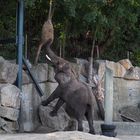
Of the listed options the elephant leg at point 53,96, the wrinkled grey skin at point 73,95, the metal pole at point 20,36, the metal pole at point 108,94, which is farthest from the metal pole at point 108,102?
the metal pole at point 20,36

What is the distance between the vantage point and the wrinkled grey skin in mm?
11039

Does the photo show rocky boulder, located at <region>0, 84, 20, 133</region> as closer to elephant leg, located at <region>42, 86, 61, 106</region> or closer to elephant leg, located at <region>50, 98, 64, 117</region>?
elephant leg, located at <region>42, 86, 61, 106</region>

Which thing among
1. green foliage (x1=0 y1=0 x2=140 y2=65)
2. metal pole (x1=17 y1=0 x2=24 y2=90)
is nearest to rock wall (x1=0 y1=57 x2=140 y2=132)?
metal pole (x1=17 y1=0 x2=24 y2=90)

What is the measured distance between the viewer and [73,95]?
1107cm

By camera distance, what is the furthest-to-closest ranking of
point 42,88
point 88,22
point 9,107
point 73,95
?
point 88,22
point 42,88
point 9,107
point 73,95

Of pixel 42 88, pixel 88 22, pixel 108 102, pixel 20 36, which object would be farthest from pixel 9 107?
pixel 88 22

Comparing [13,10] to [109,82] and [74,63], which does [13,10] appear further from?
[109,82]

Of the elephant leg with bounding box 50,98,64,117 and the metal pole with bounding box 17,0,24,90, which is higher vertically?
the metal pole with bounding box 17,0,24,90

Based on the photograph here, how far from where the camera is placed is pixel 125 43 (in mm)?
16281

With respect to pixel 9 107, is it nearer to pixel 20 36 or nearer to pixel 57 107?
pixel 57 107

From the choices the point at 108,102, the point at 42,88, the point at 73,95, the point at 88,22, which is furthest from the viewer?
the point at 88,22

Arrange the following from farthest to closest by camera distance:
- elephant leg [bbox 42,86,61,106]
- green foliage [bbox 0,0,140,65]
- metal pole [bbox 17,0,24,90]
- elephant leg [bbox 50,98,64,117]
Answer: green foliage [bbox 0,0,140,65], metal pole [bbox 17,0,24,90], elephant leg [bbox 50,98,64,117], elephant leg [bbox 42,86,61,106]

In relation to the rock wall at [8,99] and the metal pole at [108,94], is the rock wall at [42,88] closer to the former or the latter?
the rock wall at [8,99]

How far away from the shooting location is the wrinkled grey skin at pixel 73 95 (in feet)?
36.2
